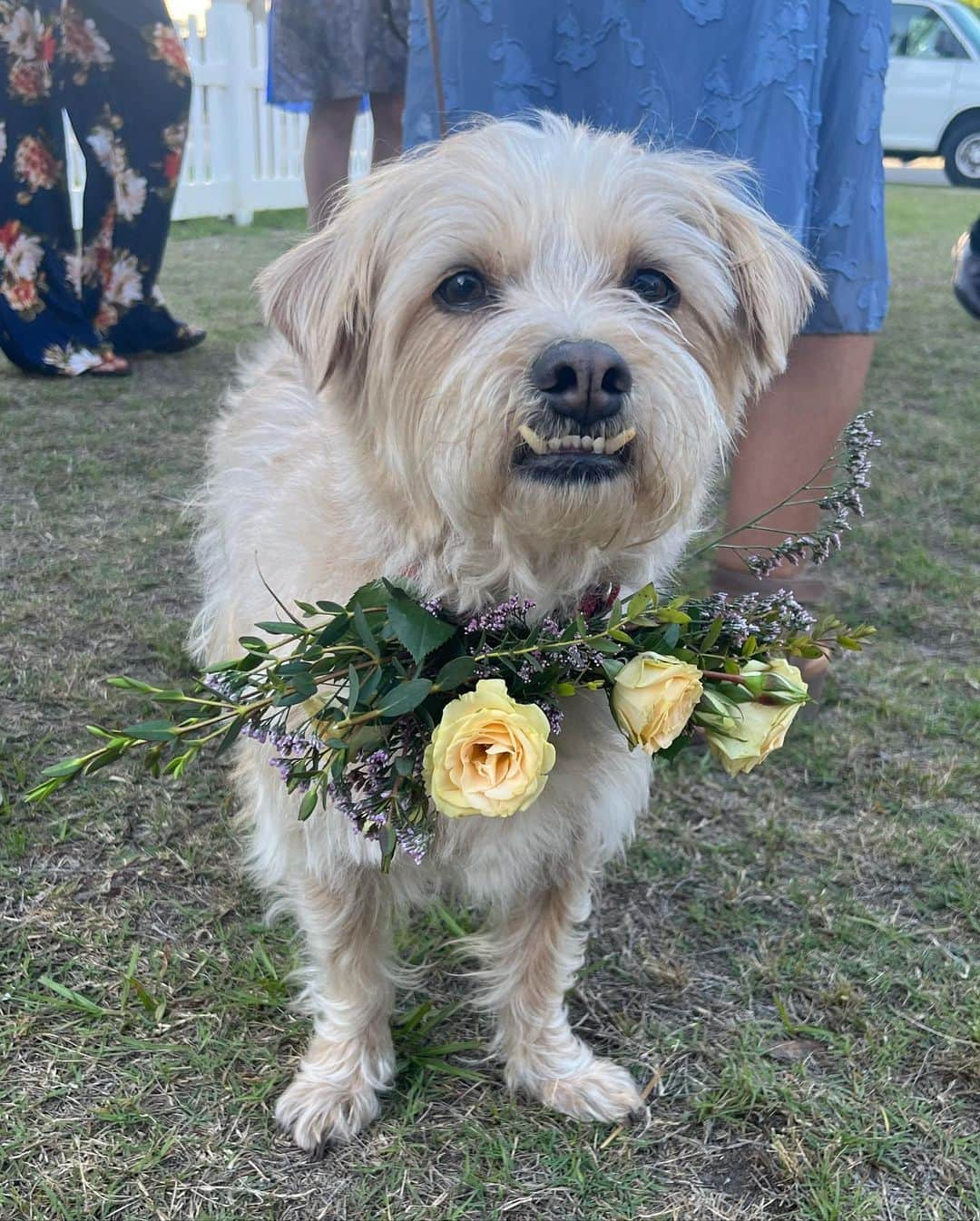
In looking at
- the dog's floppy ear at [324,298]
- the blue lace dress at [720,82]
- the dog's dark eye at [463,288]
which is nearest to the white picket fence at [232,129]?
the blue lace dress at [720,82]

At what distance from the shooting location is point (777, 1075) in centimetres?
191

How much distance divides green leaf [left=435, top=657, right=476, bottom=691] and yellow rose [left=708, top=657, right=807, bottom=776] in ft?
1.20

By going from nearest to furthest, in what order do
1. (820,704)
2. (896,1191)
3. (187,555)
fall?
(896,1191)
(820,704)
(187,555)

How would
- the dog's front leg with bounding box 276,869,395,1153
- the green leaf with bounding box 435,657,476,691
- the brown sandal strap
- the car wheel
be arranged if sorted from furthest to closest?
the car wheel, the brown sandal strap, the dog's front leg with bounding box 276,869,395,1153, the green leaf with bounding box 435,657,476,691

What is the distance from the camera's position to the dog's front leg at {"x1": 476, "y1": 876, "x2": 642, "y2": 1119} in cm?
187

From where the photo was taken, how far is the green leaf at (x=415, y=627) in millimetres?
1419

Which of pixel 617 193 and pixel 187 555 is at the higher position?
pixel 617 193

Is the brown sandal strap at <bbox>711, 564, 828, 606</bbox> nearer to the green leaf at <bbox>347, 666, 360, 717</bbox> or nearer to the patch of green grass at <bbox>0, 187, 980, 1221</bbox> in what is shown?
the patch of green grass at <bbox>0, 187, 980, 1221</bbox>

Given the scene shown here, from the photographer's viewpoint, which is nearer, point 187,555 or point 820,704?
point 820,704

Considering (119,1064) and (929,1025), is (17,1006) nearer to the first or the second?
(119,1064)

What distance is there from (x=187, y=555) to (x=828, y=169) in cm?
233

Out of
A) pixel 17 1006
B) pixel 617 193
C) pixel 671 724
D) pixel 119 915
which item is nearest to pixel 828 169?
pixel 617 193

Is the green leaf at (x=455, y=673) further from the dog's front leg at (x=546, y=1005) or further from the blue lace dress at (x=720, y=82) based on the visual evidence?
the blue lace dress at (x=720, y=82)

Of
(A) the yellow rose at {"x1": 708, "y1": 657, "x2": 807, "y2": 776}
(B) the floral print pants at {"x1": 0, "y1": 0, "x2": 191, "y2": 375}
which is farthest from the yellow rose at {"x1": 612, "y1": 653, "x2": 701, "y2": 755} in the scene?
(B) the floral print pants at {"x1": 0, "y1": 0, "x2": 191, "y2": 375}
